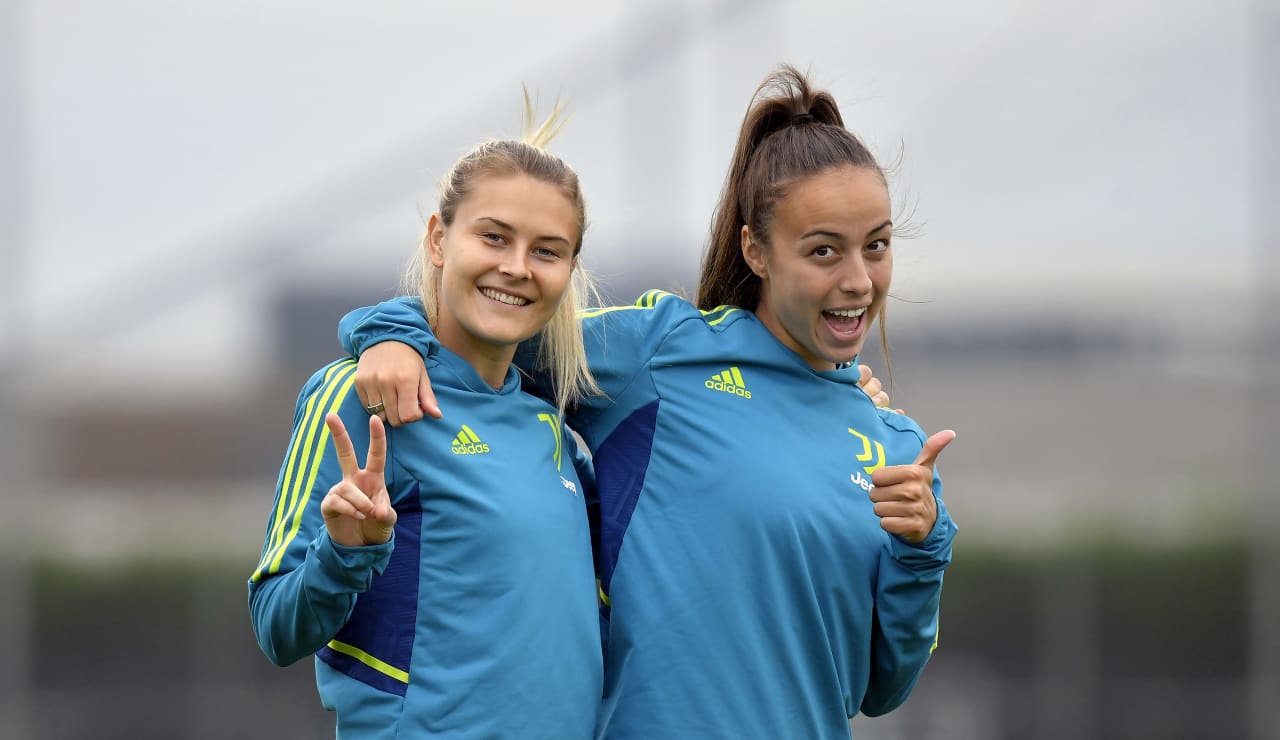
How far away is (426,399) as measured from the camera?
2096mm

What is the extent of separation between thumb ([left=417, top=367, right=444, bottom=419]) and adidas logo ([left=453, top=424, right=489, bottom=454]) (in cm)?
5

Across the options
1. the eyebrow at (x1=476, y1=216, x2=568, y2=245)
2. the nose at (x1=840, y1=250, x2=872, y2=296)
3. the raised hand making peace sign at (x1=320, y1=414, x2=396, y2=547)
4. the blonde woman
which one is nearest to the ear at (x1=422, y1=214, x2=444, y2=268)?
the blonde woman

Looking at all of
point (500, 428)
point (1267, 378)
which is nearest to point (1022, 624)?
point (1267, 378)

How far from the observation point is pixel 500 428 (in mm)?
2193

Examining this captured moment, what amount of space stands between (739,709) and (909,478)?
45cm

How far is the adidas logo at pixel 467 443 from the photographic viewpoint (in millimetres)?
2113

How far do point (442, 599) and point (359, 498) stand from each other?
268 millimetres

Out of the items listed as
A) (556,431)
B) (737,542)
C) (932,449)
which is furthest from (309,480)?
(932,449)

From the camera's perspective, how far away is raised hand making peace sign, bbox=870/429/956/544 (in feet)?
7.22

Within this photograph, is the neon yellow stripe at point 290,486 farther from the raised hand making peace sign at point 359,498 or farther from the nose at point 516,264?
the nose at point 516,264

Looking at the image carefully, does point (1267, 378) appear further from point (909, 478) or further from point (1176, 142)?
point (909, 478)

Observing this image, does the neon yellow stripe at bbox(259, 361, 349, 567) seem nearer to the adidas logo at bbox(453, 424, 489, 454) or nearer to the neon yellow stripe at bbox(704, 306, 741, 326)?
the adidas logo at bbox(453, 424, 489, 454)

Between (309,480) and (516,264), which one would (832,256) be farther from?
(309,480)

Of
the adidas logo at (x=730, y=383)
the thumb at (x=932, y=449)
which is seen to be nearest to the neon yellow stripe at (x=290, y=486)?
the adidas logo at (x=730, y=383)
